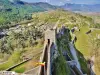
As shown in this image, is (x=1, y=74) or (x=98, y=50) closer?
(x=1, y=74)

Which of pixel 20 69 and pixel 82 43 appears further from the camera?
pixel 82 43

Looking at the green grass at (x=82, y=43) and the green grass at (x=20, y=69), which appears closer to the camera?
the green grass at (x=20, y=69)

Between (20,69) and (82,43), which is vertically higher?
(20,69)

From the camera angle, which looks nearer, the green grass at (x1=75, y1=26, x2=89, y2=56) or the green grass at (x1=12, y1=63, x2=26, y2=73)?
the green grass at (x1=12, y1=63, x2=26, y2=73)

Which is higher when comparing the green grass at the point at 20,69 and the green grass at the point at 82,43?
the green grass at the point at 20,69

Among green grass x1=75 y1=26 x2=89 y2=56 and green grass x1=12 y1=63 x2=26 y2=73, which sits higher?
green grass x1=12 y1=63 x2=26 y2=73

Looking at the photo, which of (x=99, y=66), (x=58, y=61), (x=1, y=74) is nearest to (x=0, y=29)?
(x=99, y=66)

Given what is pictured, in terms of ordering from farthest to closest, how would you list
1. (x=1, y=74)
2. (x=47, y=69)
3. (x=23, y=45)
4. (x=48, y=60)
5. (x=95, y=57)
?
1. (x=95, y=57)
2. (x=23, y=45)
3. (x=48, y=60)
4. (x=47, y=69)
5. (x=1, y=74)

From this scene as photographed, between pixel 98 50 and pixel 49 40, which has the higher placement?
pixel 49 40

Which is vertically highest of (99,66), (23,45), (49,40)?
(49,40)

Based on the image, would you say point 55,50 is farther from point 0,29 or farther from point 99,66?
point 0,29

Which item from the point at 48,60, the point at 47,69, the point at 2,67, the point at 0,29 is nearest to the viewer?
the point at 47,69
